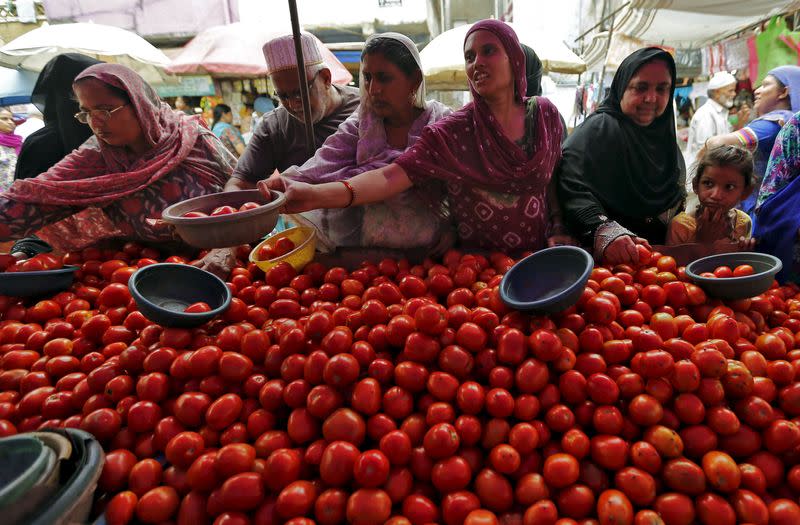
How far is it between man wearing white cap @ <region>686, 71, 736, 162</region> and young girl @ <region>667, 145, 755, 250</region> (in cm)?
554

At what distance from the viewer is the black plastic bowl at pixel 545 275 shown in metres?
1.41

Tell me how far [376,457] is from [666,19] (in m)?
8.38

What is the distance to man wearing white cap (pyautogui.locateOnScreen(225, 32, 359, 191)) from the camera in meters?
2.50

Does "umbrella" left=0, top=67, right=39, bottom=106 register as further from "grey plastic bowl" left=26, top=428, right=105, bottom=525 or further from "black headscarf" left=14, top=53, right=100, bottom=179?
"grey plastic bowl" left=26, top=428, right=105, bottom=525

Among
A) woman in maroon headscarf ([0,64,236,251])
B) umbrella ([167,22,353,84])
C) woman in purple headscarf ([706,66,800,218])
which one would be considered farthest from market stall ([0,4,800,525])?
umbrella ([167,22,353,84])

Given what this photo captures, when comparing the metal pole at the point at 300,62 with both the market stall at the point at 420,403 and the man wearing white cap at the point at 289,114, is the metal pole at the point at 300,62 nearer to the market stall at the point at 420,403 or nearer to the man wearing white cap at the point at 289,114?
the man wearing white cap at the point at 289,114

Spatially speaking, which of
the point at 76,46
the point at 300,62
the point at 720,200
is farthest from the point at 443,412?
the point at 76,46

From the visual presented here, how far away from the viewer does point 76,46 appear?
19.3 feet

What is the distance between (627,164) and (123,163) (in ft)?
9.21

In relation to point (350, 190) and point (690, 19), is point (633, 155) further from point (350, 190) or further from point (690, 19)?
point (690, 19)

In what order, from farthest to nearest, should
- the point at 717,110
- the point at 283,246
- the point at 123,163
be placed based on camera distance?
1. the point at 717,110
2. the point at 123,163
3. the point at 283,246

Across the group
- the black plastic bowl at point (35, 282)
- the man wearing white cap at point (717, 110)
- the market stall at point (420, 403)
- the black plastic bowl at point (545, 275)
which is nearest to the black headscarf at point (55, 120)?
the black plastic bowl at point (35, 282)

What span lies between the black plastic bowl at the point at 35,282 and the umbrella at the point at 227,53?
621 cm

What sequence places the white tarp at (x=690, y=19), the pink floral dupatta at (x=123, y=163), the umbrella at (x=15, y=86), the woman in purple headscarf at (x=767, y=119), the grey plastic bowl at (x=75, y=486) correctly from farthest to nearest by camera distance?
the umbrella at (x=15, y=86) < the white tarp at (x=690, y=19) < the woman in purple headscarf at (x=767, y=119) < the pink floral dupatta at (x=123, y=163) < the grey plastic bowl at (x=75, y=486)
